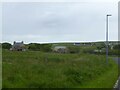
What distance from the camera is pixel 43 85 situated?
15273mm

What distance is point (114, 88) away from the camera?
18406mm

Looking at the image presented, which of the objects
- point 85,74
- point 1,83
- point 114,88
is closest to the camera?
point 1,83

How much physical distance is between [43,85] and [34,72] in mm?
3723

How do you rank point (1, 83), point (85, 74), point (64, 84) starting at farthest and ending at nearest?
1. point (85, 74)
2. point (64, 84)
3. point (1, 83)

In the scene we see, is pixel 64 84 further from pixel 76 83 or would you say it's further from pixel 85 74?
pixel 85 74

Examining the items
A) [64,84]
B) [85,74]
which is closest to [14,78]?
[64,84]

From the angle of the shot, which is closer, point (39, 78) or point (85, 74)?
point (39, 78)

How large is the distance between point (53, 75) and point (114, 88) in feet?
11.2

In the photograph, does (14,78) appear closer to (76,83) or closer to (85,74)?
(76,83)

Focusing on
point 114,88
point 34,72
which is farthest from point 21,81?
point 114,88

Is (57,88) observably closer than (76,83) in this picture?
Yes

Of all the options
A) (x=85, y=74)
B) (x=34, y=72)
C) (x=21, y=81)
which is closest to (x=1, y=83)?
(x=21, y=81)

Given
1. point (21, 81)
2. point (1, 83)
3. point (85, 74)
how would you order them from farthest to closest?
1. point (85, 74)
2. point (21, 81)
3. point (1, 83)

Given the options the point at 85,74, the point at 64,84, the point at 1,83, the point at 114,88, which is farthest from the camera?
the point at 85,74
